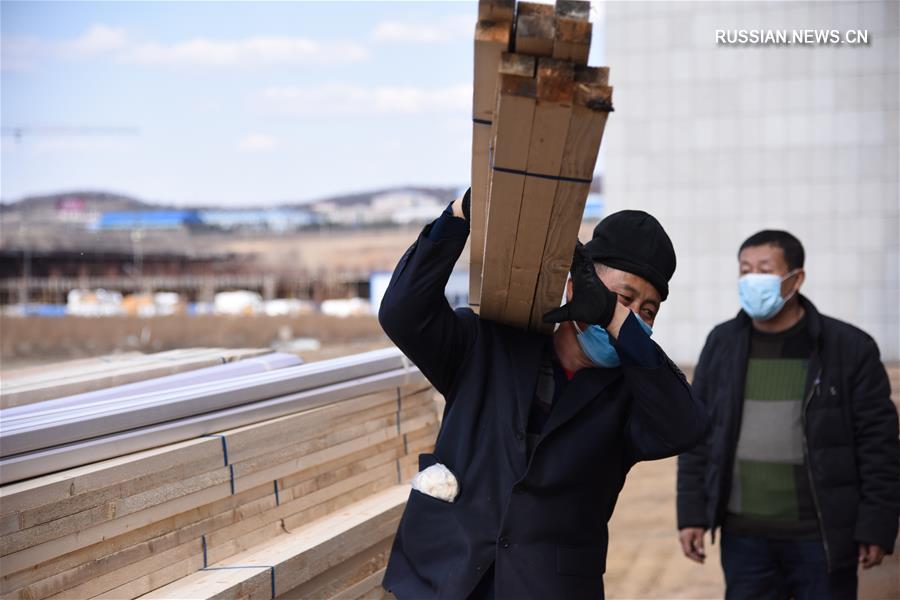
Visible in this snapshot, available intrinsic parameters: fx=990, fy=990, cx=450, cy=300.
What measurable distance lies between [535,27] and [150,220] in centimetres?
7762

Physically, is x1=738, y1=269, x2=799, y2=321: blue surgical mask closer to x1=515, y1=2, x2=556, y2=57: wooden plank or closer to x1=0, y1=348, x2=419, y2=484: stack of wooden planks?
x1=0, y1=348, x2=419, y2=484: stack of wooden planks

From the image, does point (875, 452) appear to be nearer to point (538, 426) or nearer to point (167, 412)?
point (538, 426)

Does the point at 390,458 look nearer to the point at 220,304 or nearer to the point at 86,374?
Answer: the point at 86,374

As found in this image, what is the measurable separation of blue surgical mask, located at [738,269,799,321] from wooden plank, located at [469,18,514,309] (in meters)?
1.86

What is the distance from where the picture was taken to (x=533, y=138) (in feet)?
7.01

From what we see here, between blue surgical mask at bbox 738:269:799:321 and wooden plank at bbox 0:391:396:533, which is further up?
blue surgical mask at bbox 738:269:799:321

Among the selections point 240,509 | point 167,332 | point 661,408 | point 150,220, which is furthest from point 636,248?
point 150,220

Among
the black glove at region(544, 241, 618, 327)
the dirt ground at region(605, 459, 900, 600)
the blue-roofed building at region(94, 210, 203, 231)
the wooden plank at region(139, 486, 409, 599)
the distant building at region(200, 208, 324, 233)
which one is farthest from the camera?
the distant building at region(200, 208, 324, 233)

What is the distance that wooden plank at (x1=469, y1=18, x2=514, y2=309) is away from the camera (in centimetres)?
205

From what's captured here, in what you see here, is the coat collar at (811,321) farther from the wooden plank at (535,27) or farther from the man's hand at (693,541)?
the wooden plank at (535,27)

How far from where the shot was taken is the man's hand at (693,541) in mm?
4461

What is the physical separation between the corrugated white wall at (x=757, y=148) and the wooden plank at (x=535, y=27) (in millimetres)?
12742

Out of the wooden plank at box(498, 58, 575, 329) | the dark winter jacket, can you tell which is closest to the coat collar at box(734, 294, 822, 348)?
the dark winter jacket

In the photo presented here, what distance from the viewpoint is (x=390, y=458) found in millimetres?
4492
